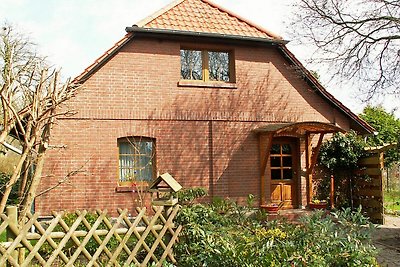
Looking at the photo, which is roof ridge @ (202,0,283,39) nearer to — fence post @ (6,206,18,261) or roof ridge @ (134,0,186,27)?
roof ridge @ (134,0,186,27)

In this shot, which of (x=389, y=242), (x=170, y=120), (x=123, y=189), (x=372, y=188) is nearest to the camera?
(x=389, y=242)

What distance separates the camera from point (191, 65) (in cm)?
1259

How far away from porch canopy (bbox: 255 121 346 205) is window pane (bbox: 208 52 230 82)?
202 centimetres

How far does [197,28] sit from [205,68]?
122 cm

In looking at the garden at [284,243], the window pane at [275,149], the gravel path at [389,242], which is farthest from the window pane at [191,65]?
the garden at [284,243]

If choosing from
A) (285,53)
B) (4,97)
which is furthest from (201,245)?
(285,53)

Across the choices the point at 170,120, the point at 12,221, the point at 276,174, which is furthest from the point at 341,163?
the point at 12,221

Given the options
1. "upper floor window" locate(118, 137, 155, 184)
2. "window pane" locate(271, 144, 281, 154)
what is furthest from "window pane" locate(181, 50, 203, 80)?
"window pane" locate(271, 144, 281, 154)

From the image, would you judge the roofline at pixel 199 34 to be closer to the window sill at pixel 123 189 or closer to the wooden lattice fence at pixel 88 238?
the window sill at pixel 123 189

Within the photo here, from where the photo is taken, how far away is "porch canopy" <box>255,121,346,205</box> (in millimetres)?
11961

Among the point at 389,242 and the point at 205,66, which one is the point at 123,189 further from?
the point at 389,242

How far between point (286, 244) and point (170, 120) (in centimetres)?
782

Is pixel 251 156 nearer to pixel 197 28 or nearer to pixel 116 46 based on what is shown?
pixel 197 28

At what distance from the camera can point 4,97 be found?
4797 millimetres
